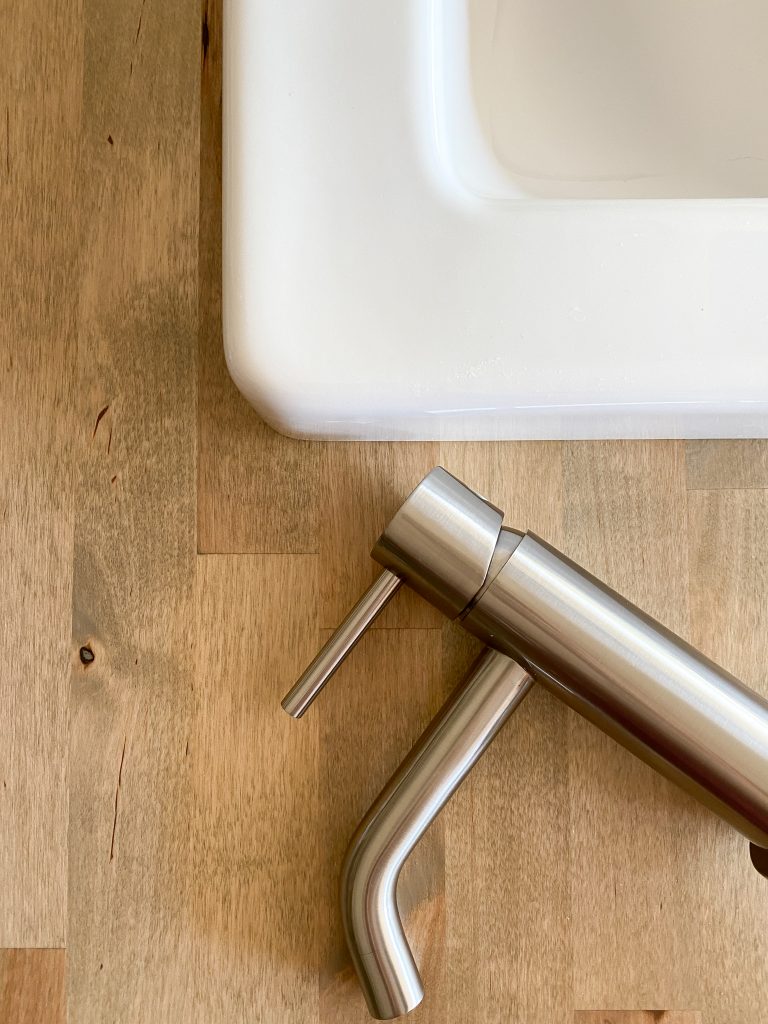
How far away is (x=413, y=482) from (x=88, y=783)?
229 mm

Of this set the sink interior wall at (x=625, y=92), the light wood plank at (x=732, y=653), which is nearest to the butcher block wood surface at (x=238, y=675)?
the light wood plank at (x=732, y=653)

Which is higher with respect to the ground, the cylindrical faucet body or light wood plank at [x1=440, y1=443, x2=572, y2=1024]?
the cylindrical faucet body

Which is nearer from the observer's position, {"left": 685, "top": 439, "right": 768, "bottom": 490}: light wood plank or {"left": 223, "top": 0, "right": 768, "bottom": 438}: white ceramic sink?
{"left": 223, "top": 0, "right": 768, "bottom": 438}: white ceramic sink

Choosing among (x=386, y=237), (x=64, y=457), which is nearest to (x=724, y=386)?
(x=386, y=237)

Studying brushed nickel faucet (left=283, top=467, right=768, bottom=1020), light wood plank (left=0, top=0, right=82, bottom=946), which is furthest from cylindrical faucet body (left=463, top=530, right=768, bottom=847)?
light wood plank (left=0, top=0, right=82, bottom=946)

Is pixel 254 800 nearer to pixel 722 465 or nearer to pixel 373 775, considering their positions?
pixel 373 775

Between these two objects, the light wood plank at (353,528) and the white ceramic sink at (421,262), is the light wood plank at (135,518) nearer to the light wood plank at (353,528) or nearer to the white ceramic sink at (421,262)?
the light wood plank at (353,528)

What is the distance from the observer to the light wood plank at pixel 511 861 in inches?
17.2

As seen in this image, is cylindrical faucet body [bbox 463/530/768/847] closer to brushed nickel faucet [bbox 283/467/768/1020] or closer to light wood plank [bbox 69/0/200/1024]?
brushed nickel faucet [bbox 283/467/768/1020]

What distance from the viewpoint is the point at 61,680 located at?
0.45 metres

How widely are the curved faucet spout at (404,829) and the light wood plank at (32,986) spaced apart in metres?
0.16

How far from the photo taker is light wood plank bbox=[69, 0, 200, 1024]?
440 millimetres

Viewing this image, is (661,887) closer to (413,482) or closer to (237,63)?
(413,482)

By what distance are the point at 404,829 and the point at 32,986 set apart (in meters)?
0.22
